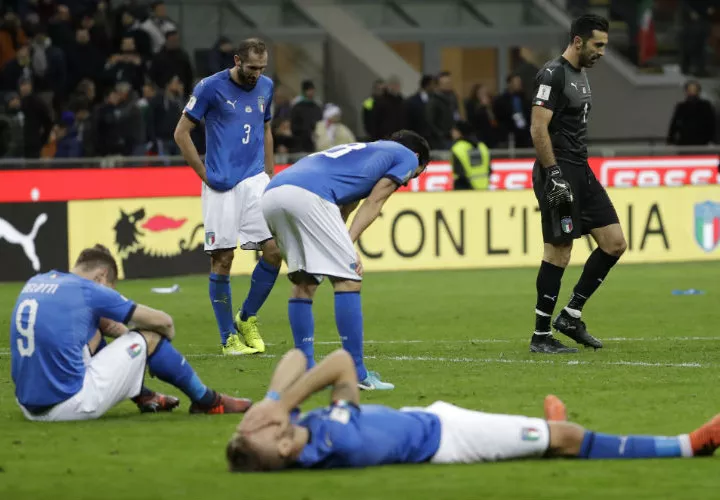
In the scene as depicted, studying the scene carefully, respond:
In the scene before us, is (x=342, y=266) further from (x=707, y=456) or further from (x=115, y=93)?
(x=115, y=93)

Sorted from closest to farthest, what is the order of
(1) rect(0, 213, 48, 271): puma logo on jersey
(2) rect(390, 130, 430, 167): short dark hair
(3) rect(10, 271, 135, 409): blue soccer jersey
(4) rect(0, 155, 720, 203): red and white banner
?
(3) rect(10, 271, 135, 409): blue soccer jersey, (2) rect(390, 130, 430, 167): short dark hair, (1) rect(0, 213, 48, 271): puma logo on jersey, (4) rect(0, 155, 720, 203): red and white banner

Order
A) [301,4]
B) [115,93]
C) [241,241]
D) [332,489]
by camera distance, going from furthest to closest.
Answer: [301,4] → [115,93] → [241,241] → [332,489]

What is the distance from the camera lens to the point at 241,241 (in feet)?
40.3

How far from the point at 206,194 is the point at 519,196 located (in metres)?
9.52

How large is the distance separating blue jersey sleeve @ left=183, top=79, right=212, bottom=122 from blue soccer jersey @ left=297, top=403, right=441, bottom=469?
5462mm

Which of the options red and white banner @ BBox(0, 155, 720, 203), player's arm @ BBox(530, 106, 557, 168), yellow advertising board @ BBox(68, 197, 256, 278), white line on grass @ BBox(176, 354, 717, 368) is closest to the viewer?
white line on grass @ BBox(176, 354, 717, 368)

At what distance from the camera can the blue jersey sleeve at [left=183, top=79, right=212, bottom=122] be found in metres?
12.2

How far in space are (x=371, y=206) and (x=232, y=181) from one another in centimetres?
284

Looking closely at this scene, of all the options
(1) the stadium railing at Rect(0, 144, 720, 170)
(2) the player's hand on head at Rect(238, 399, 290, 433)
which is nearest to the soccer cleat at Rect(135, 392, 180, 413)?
(2) the player's hand on head at Rect(238, 399, 290, 433)

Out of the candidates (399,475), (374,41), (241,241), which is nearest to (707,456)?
(399,475)

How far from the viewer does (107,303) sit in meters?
8.27

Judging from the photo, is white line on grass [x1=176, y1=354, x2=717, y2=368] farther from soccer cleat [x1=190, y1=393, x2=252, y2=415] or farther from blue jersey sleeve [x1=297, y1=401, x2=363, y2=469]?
blue jersey sleeve [x1=297, y1=401, x2=363, y2=469]

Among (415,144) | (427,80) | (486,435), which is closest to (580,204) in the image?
(415,144)

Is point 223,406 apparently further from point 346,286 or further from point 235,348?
point 235,348
